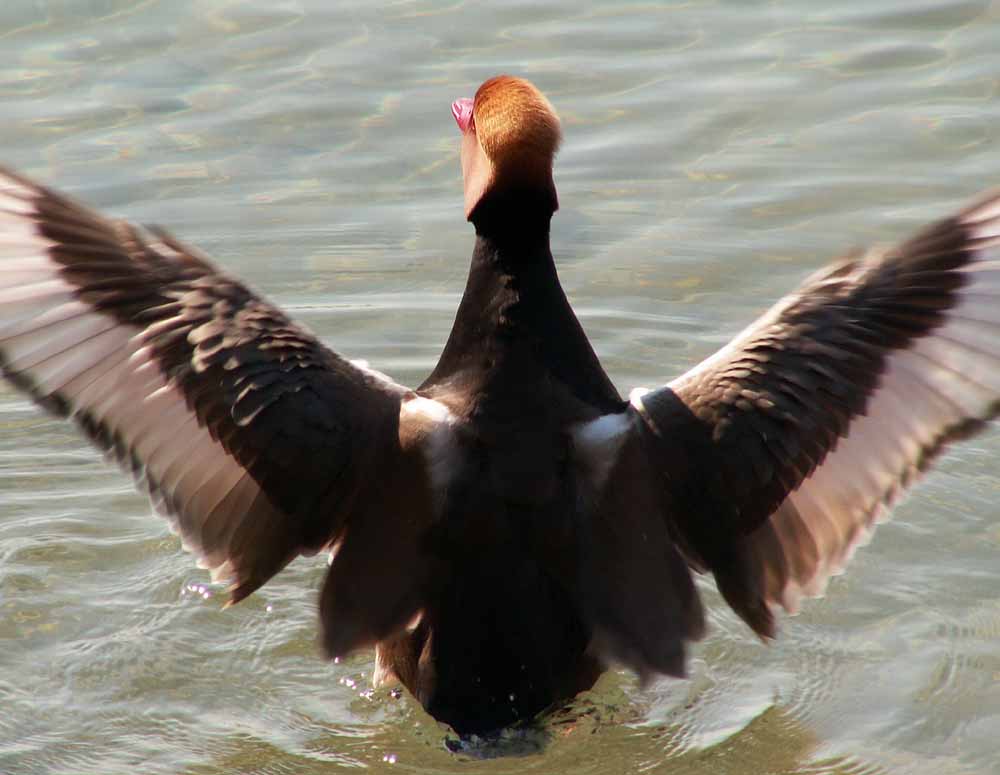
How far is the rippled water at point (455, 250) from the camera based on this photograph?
4.80 metres

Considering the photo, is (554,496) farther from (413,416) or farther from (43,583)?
(43,583)

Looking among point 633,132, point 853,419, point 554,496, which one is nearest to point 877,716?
point 853,419

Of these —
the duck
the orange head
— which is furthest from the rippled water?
the orange head

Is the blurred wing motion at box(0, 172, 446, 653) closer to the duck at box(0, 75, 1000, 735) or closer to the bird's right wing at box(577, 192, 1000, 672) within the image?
the duck at box(0, 75, 1000, 735)

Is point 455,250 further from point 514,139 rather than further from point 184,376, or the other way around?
point 184,376

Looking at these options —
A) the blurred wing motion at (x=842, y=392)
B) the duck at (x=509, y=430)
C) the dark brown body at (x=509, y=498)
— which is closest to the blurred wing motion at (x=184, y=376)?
the duck at (x=509, y=430)

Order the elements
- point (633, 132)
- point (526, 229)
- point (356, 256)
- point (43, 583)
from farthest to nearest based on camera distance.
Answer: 1. point (633, 132)
2. point (356, 256)
3. point (43, 583)
4. point (526, 229)

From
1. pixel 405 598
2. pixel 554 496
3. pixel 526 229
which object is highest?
pixel 526 229

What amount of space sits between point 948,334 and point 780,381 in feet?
1.54

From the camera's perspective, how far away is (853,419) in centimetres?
453

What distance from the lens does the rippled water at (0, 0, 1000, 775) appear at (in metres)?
4.80

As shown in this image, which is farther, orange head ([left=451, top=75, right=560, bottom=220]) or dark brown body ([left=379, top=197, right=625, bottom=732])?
orange head ([left=451, top=75, right=560, bottom=220])

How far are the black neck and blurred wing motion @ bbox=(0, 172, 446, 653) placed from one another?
229 mm

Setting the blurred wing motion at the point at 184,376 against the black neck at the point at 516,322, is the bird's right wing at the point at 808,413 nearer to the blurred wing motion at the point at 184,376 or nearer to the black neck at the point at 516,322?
the black neck at the point at 516,322
